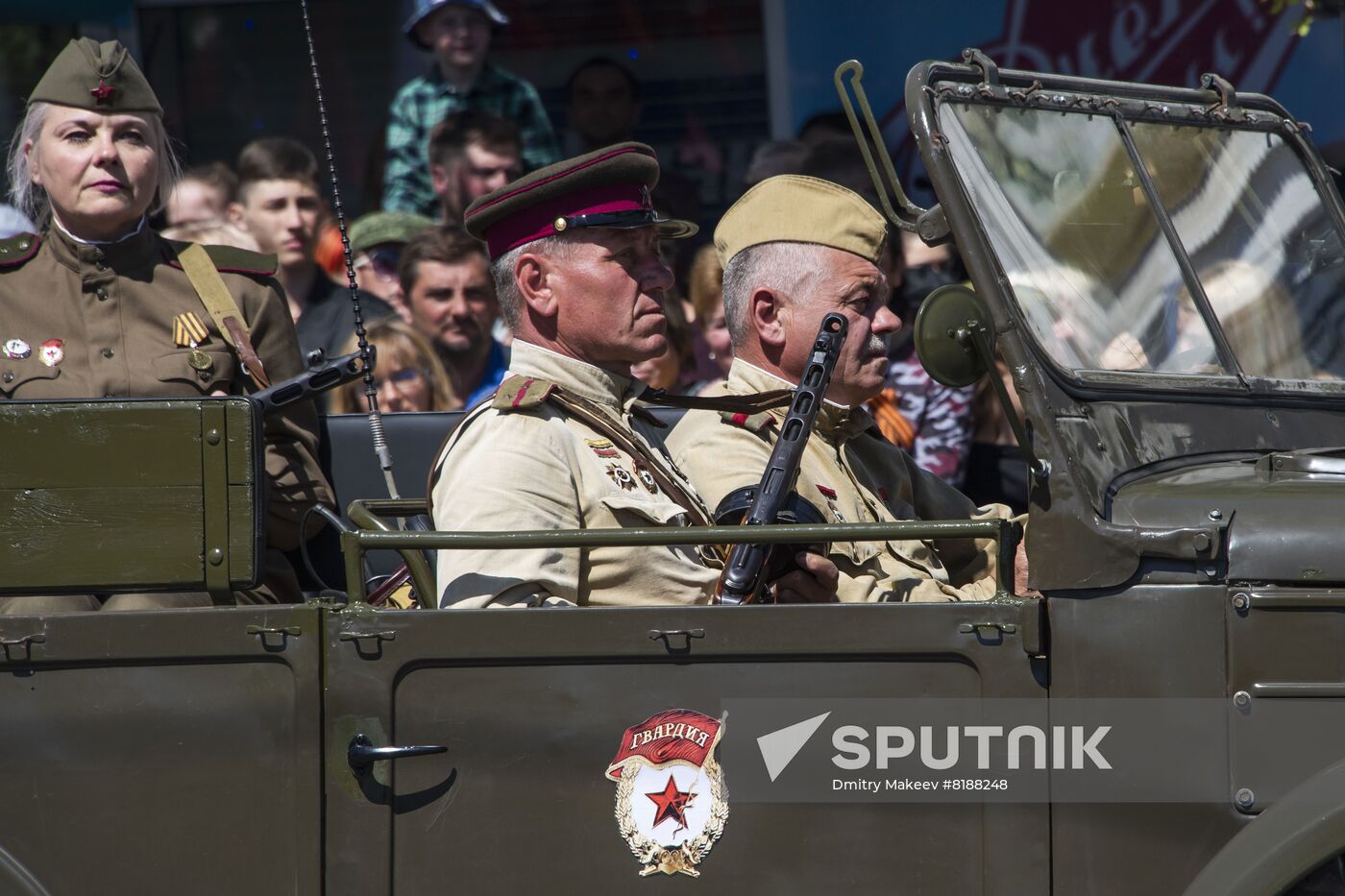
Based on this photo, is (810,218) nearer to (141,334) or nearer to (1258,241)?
(1258,241)

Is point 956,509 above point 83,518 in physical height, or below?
above

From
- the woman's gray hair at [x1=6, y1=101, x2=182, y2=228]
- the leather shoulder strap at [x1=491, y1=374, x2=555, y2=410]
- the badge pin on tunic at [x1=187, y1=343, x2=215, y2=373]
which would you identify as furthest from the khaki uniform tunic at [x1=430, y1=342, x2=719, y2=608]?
the woman's gray hair at [x1=6, y1=101, x2=182, y2=228]

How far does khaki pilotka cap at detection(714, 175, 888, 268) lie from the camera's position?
381cm

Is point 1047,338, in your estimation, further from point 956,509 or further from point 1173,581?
point 956,509

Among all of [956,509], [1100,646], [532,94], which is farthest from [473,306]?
[1100,646]

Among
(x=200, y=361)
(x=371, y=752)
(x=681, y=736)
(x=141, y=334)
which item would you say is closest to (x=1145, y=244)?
(x=681, y=736)

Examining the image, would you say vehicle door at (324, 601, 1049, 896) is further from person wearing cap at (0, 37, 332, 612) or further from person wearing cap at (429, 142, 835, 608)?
person wearing cap at (0, 37, 332, 612)

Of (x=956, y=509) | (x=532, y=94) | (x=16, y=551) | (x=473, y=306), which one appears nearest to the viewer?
(x=16, y=551)

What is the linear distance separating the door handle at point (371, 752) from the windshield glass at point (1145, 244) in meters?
1.27

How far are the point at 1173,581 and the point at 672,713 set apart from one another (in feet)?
2.71

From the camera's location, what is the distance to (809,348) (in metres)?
3.79

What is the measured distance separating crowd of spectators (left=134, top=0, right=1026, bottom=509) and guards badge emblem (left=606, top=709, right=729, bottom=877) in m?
3.01

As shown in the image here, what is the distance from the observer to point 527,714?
2746 millimetres

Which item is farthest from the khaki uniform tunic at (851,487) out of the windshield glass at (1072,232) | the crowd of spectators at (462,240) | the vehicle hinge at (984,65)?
the crowd of spectators at (462,240)
